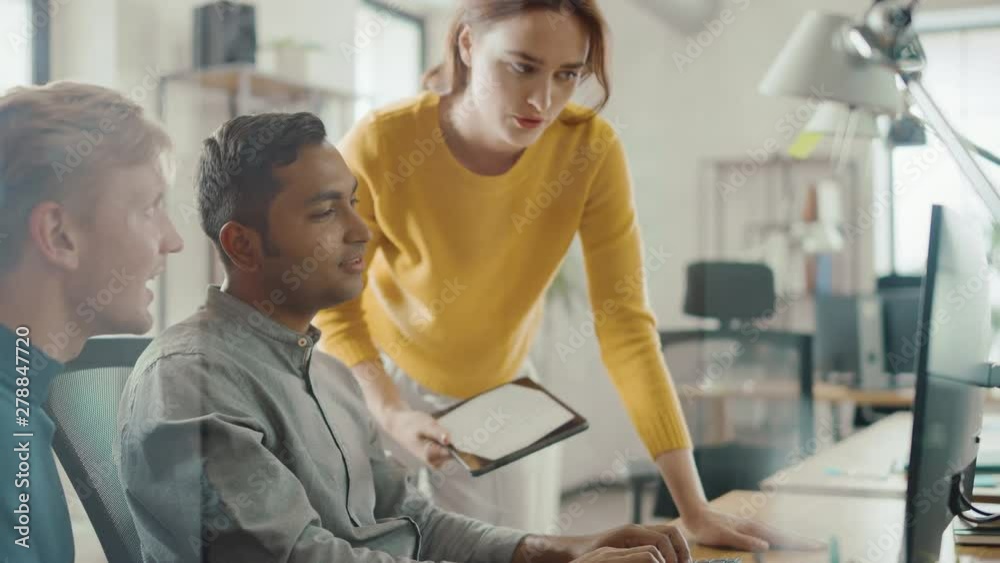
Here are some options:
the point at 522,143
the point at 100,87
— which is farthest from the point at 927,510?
the point at 100,87

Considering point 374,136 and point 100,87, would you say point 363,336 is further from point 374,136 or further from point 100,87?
point 100,87

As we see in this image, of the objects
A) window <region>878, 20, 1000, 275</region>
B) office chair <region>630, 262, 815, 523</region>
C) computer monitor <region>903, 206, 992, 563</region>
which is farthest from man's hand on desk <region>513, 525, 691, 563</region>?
window <region>878, 20, 1000, 275</region>

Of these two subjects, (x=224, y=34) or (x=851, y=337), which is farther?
(x=851, y=337)

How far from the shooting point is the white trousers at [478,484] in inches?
60.5

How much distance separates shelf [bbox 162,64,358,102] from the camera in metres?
1.85

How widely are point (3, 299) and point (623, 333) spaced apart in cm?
84

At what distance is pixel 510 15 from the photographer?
1283 millimetres

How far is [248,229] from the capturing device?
0.98m

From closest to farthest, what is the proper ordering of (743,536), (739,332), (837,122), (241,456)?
(241,456)
(743,536)
(837,122)
(739,332)

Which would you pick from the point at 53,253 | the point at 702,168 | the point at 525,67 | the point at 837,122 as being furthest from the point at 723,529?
the point at 702,168

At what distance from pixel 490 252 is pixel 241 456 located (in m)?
0.63

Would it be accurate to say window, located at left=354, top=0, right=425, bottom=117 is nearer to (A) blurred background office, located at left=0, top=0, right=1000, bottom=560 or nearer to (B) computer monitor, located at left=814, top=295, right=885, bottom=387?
(A) blurred background office, located at left=0, top=0, right=1000, bottom=560

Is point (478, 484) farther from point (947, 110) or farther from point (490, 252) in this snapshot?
point (947, 110)

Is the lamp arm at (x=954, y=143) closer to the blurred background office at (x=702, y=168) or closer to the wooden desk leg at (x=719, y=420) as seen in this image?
the blurred background office at (x=702, y=168)
